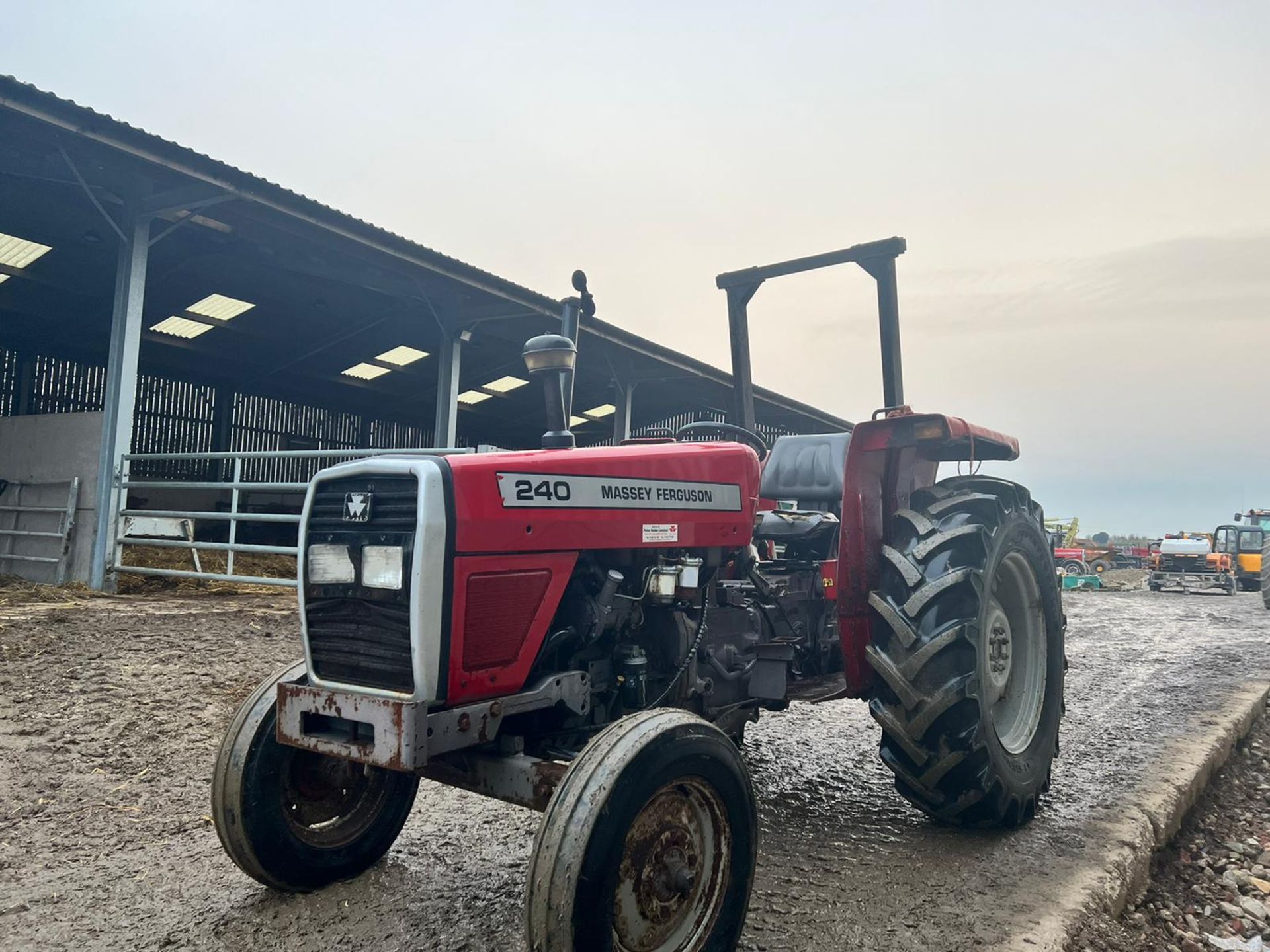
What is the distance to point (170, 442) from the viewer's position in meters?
15.7

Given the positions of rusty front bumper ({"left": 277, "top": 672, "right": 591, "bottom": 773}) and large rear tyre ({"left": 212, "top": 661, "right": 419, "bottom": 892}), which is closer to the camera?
rusty front bumper ({"left": 277, "top": 672, "right": 591, "bottom": 773})

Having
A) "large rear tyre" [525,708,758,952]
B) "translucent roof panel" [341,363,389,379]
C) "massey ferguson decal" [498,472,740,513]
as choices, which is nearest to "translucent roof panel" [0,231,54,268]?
"translucent roof panel" [341,363,389,379]

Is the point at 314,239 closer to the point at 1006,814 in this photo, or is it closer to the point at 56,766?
the point at 56,766

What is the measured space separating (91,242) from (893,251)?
929 centimetres

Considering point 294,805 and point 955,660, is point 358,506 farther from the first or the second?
point 955,660

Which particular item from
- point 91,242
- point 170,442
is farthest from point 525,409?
point 91,242

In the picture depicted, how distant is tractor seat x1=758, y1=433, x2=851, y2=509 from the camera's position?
414 centimetres

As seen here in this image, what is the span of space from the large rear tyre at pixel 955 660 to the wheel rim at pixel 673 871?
0.93 m

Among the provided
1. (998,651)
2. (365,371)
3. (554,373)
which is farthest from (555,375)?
(365,371)

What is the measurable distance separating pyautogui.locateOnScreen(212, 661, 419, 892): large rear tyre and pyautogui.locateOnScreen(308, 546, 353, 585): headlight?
0.36 meters

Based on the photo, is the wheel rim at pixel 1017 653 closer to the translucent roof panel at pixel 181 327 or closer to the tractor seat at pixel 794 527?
the tractor seat at pixel 794 527

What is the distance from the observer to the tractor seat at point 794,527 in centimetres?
371


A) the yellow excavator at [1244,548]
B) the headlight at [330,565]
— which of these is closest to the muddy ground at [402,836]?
the headlight at [330,565]

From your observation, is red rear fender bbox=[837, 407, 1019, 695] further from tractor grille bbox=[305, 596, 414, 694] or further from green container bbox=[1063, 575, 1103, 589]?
green container bbox=[1063, 575, 1103, 589]
